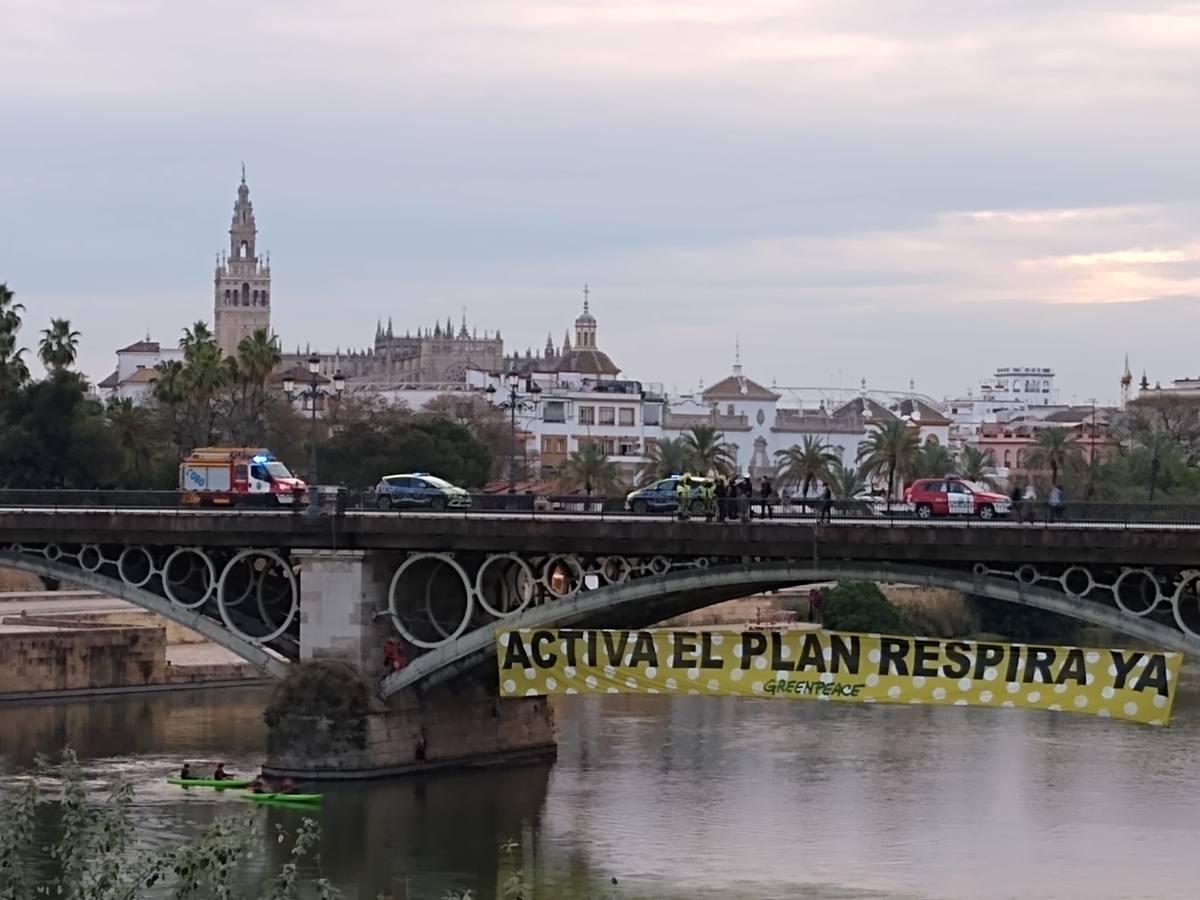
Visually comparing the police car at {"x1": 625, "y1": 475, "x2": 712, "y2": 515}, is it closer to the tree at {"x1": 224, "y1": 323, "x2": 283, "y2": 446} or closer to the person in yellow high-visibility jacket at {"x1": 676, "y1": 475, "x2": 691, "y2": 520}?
the person in yellow high-visibility jacket at {"x1": 676, "y1": 475, "x2": 691, "y2": 520}

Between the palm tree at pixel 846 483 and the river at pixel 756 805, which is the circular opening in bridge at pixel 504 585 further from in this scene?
the palm tree at pixel 846 483

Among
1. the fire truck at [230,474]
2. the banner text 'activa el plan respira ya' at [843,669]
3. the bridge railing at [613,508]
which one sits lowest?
the banner text 'activa el plan respira ya' at [843,669]

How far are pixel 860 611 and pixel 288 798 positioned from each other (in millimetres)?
54217

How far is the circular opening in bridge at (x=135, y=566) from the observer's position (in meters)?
65.9

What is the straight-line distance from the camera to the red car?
214 feet

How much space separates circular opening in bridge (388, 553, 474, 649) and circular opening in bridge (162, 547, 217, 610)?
4.87 meters

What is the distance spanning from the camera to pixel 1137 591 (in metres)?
55.5

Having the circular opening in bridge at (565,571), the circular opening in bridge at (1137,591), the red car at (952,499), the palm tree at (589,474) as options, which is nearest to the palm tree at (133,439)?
the palm tree at (589,474)

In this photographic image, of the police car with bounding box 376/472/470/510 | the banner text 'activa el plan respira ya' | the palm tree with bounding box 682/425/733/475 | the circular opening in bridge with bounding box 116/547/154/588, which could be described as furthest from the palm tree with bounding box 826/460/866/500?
the banner text 'activa el plan respira ya'

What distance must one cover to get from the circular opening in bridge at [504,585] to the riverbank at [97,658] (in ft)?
84.0

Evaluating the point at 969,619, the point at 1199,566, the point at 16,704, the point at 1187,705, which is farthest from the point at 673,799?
the point at 969,619

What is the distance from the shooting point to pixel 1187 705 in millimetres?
79562

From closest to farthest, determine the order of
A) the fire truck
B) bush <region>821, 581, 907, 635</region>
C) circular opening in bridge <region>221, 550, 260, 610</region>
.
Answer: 1. circular opening in bridge <region>221, 550, 260, 610</region>
2. the fire truck
3. bush <region>821, 581, 907, 635</region>

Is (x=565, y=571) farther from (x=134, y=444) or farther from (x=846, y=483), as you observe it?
(x=846, y=483)
